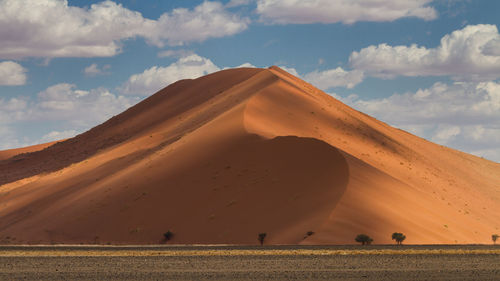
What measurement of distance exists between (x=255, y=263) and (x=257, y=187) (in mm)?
19339

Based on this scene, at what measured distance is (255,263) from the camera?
30.9 meters

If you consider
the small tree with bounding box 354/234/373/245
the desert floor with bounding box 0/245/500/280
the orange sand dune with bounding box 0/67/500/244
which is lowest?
the desert floor with bounding box 0/245/500/280

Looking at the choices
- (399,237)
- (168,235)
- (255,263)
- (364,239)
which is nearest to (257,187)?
(168,235)

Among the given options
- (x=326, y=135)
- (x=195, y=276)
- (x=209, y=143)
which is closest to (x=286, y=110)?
(x=326, y=135)

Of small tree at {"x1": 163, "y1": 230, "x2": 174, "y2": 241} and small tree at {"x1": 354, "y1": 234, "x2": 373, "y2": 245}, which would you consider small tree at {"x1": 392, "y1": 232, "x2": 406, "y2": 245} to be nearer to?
small tree at {"x1": 354, "y1": 234, "x2": 373, "y2": 245}

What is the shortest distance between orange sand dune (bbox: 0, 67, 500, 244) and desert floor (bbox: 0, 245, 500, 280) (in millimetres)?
6516

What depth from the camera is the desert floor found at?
2730 centimetres

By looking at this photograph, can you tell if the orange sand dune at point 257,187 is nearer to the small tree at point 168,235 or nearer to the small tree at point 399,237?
the small tree at point 168,235

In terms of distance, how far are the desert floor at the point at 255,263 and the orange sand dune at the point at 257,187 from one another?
652 cm

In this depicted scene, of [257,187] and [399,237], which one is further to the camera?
Result: [257,187]

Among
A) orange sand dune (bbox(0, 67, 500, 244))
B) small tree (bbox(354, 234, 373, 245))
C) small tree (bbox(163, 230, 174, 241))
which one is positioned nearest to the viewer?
small tree (bbox(354, 234, 373, 245))

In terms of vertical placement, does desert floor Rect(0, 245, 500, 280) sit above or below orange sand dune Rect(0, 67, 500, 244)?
below

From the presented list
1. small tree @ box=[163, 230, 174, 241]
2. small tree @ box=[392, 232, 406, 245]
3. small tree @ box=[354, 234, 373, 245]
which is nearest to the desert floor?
small tree @ box=[354, 234, 373, 245]

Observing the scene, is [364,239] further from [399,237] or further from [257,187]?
[257,187]
